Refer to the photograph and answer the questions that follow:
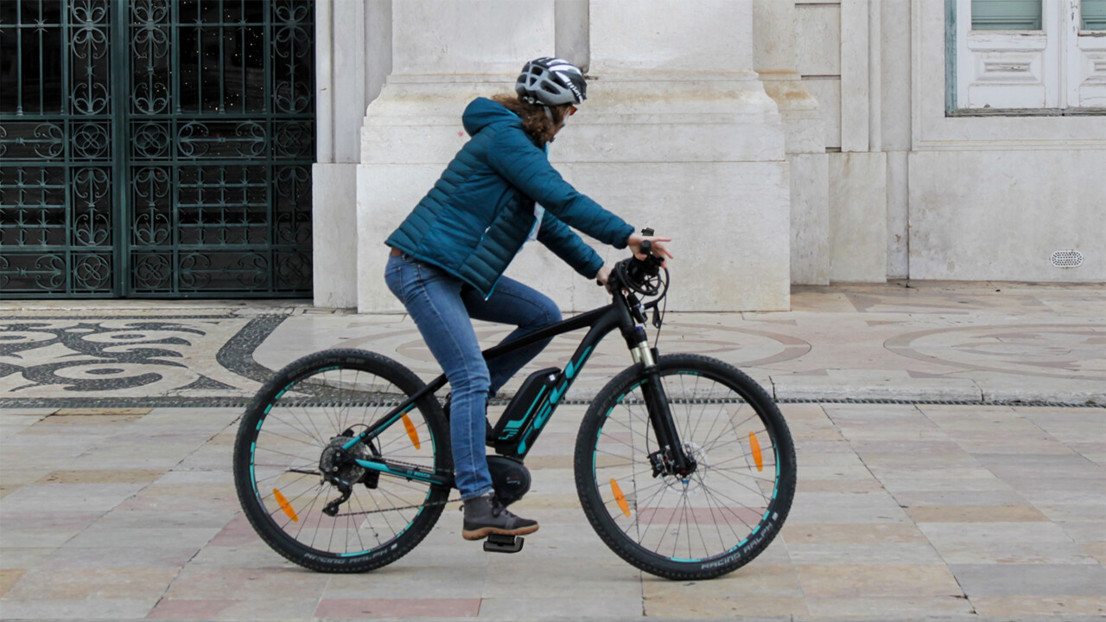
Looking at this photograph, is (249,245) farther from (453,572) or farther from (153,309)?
(453,572)

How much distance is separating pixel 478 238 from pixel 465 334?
302 millimetres

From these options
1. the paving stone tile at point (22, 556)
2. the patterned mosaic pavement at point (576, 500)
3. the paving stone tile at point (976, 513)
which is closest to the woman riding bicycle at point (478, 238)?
the patterned mosaic pavement at point (576, 500)

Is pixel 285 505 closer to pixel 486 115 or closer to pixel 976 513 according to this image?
pixel 486 115

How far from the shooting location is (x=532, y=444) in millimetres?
4816

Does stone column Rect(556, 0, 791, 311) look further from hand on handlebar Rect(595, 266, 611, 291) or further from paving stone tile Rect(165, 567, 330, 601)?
paving stone tile Rect(165, 567, 330, 601)

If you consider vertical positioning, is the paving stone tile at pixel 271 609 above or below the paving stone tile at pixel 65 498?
below

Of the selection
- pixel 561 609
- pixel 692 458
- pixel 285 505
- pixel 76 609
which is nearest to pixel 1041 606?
pixel 692 458

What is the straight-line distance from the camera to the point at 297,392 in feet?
15.7

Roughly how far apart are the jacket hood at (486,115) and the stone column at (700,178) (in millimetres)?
6734

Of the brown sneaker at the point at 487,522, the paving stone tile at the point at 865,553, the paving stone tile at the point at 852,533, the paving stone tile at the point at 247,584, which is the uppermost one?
the brown sneaker at the point at 487,522

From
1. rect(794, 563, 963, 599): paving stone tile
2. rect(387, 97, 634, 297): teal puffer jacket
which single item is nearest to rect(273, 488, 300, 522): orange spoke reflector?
rect(387, 97, 634, 297): teal puffer jacket

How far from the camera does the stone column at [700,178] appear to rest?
11.5 m

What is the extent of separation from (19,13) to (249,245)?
107 inches

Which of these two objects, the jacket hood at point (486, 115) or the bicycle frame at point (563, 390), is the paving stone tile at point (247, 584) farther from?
the jacket hood at point (486, 115)
